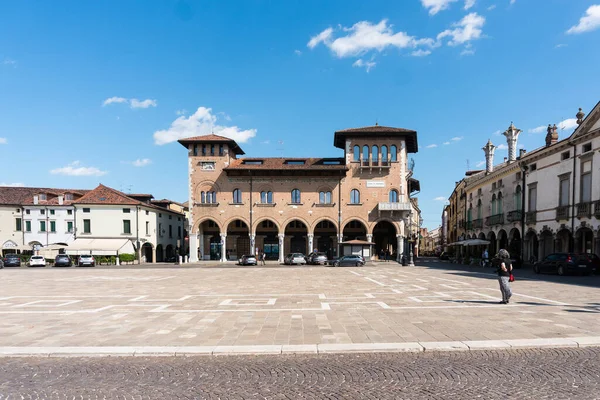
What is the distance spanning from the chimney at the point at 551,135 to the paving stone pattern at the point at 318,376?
34.9 m

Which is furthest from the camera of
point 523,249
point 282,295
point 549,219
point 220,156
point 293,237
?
point 293,237

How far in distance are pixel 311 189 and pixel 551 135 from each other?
87.5 ft

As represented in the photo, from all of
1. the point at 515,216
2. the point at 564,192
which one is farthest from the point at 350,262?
the point at 564,192

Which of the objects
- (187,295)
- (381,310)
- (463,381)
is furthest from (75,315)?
(463,381)

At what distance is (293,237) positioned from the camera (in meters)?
49.1

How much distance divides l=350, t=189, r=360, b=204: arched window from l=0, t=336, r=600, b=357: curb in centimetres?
3790

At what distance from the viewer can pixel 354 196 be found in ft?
148

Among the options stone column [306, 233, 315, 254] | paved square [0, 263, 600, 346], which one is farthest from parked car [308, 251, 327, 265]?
paved square [0, 263, 600, 346]

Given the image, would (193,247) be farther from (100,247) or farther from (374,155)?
(374,155)

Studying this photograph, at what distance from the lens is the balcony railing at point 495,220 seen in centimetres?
3684

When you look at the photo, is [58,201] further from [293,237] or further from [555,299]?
[555,299]

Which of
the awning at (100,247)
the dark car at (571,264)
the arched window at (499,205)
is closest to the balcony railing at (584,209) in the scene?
the dark car at (571,264)

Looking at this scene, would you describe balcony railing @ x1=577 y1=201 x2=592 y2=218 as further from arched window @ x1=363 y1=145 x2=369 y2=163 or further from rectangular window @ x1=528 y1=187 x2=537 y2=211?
arched window @ x1=363 y1=145 x2=369 y2=163

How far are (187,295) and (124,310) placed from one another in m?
3.53
